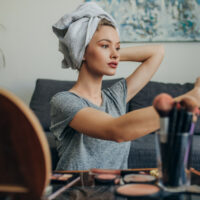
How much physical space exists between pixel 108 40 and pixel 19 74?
207cm

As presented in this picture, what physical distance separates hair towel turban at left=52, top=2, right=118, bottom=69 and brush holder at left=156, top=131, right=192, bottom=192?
685 millimetres

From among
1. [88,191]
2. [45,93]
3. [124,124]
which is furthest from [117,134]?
[45,93]

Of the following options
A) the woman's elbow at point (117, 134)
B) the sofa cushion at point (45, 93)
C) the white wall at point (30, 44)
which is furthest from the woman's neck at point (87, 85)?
the white wall at point (30, 44)

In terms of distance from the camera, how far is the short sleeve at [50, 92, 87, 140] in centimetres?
106

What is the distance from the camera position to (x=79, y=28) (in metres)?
1.21

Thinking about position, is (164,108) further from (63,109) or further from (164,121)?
(63,109)

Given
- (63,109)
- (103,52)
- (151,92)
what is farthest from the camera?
(151,92)

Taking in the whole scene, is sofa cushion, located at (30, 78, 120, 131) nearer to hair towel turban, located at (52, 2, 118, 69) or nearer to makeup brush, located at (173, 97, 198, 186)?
hair towel turban, located at (52, 2, 118, 69)

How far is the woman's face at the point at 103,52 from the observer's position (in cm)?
118

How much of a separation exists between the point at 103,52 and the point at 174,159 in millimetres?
657

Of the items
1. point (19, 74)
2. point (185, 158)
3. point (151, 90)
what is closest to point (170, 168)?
point (185, 158)

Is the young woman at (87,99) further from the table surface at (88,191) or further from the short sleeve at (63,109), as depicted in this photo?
the table surface at (88,191)

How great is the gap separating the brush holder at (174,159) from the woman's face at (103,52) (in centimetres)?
58

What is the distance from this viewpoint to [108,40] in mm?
1216
